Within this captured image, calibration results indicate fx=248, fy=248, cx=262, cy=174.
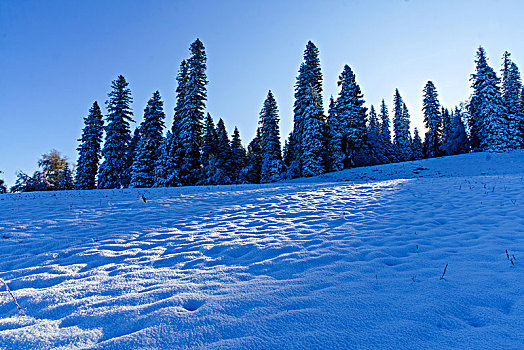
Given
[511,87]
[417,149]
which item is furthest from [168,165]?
[417,149]

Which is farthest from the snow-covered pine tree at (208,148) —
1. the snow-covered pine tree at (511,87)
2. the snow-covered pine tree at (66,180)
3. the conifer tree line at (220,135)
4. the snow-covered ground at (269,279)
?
the snow-covered pine tree at (511,87)

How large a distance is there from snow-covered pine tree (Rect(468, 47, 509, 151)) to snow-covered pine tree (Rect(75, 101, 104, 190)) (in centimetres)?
5004

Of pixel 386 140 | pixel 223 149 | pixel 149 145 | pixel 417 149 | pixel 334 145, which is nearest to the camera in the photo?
pixel 149 145

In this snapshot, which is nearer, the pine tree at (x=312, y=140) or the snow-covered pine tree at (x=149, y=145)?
the snow-covered pine tree at (x=149, y=145)

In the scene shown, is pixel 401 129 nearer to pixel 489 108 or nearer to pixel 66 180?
pixel 489 108

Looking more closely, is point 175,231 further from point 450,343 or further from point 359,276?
point 450,343

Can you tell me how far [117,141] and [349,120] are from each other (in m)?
28.5

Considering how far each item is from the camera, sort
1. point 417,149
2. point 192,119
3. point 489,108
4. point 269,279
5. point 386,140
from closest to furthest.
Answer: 1. point 269,279
2. point 192,119
3. point 489,108
4. point 386,140
5. point 417,149

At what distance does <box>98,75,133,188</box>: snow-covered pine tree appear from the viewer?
28.9 m

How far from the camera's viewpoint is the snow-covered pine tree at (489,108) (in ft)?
103

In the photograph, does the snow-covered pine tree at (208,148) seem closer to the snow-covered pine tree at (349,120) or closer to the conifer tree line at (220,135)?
the conifer tree line at (220,135)

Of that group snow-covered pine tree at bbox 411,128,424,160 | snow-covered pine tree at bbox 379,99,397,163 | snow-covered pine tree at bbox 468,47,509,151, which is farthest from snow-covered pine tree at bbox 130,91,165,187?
snow-covered pine tree at bbox 411,128,424,160

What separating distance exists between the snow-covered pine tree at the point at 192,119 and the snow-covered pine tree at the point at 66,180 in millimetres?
24599

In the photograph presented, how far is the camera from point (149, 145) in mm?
28766
